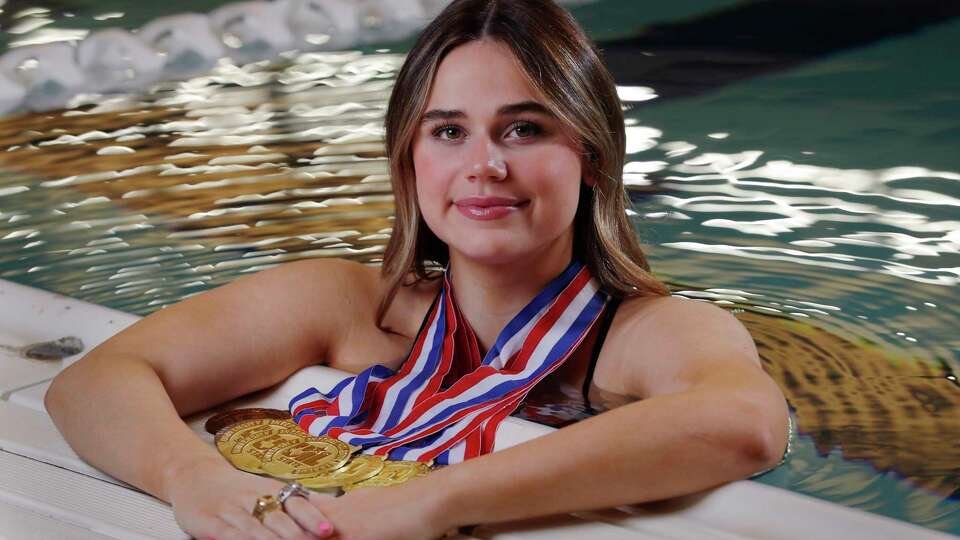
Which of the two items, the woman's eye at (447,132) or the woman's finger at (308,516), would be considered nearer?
the woman's finger at (308,516)

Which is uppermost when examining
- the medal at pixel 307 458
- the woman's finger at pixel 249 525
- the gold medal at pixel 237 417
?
the woman's finger at pixel 249 525

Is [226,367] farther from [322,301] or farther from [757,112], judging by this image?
[757,112]

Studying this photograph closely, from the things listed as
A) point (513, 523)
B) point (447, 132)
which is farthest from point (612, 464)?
point (447, 132)

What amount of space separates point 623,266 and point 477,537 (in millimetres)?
599

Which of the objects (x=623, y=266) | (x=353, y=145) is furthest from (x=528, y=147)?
(x=353, y=145)

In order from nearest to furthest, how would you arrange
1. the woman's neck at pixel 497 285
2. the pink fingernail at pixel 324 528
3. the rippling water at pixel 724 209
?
the pink fingernail at pixel 324 528 → the woman's neck at pixel 497 285 → the rippling water at pixel 724 209

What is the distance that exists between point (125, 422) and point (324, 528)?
1.31ft

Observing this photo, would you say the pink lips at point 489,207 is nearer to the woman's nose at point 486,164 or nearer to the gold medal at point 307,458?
the woman's nose at point 486,164

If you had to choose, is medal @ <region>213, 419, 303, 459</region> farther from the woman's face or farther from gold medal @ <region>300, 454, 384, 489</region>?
the woman's face

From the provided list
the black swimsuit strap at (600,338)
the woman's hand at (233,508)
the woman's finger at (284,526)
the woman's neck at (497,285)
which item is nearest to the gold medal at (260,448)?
the woman's hand at (233,508)

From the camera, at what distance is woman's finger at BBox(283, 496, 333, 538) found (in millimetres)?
1509

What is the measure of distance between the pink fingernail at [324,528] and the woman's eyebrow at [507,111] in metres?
0.64

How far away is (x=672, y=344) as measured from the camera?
1835 mm

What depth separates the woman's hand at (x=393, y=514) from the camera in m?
1.51
